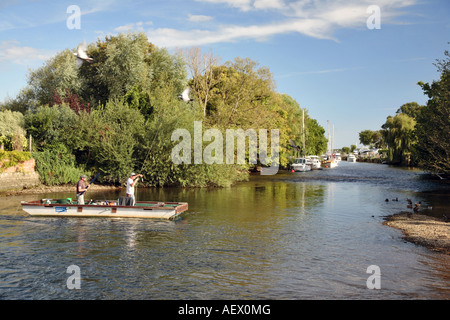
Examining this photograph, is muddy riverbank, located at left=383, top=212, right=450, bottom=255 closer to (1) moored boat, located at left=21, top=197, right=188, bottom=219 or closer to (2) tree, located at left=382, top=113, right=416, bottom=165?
(1) moored boat, located at left=21, top=197, right=188, bottom=219

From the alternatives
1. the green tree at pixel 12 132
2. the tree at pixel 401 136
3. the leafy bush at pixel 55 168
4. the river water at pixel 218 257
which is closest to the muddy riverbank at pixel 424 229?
the river water at pixel 218 257

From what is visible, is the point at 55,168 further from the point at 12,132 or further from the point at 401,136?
the point at 401,136

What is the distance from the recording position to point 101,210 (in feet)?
77.2

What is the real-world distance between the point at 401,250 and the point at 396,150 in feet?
295

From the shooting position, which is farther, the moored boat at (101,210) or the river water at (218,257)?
the moored boat at (101,210)

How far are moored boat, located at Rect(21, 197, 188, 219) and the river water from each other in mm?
404

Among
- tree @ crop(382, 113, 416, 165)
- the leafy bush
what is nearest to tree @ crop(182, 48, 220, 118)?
the leafy bush

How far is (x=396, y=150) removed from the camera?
100312 mm

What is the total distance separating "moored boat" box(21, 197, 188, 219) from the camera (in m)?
23.4

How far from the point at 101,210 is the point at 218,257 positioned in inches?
391

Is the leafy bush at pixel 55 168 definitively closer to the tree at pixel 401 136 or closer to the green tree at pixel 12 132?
the green tree at pixel 12 132

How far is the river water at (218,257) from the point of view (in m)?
12.7

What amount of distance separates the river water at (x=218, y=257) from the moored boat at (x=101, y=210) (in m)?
0.40
